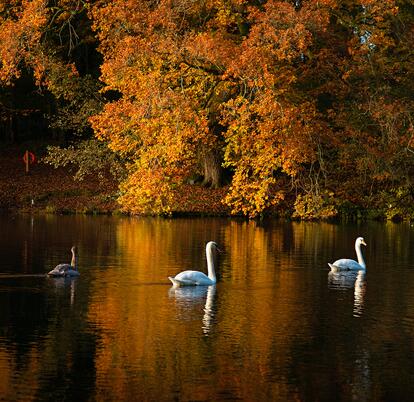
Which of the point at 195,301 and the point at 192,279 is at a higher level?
the point at 192,279

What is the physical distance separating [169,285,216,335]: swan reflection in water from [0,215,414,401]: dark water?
4 centimetres

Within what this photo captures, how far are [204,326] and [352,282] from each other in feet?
26.7

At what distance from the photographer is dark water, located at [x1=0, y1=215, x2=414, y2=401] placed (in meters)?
15.8

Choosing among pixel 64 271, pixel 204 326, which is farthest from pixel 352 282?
pixel 204 326

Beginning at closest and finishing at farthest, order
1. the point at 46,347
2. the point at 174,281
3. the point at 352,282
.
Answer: the point at 46,347, the point at 174,281, the point at 352,282

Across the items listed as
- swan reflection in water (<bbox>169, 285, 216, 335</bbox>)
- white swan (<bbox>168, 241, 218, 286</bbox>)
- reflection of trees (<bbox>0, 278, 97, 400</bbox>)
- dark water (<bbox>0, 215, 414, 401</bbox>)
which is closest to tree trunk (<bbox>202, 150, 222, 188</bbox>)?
dark water (<bbox>0, 215, 414, 401</bbox>)

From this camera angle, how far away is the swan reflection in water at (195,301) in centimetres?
2153

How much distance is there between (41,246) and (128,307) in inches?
539

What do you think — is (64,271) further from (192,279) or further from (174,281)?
(192,279)

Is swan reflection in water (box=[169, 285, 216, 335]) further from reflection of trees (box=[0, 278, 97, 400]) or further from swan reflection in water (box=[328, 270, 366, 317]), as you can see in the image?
swan reflection in water (box=[328, 270, 366, 317])

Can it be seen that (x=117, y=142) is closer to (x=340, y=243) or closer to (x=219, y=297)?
(x=340, y=243)

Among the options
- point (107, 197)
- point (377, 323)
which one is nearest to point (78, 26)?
point (107, 197)

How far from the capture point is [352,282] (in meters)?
27.8

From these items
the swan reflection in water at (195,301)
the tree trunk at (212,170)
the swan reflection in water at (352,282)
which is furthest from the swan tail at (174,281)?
the tree trunk at (212,170)
